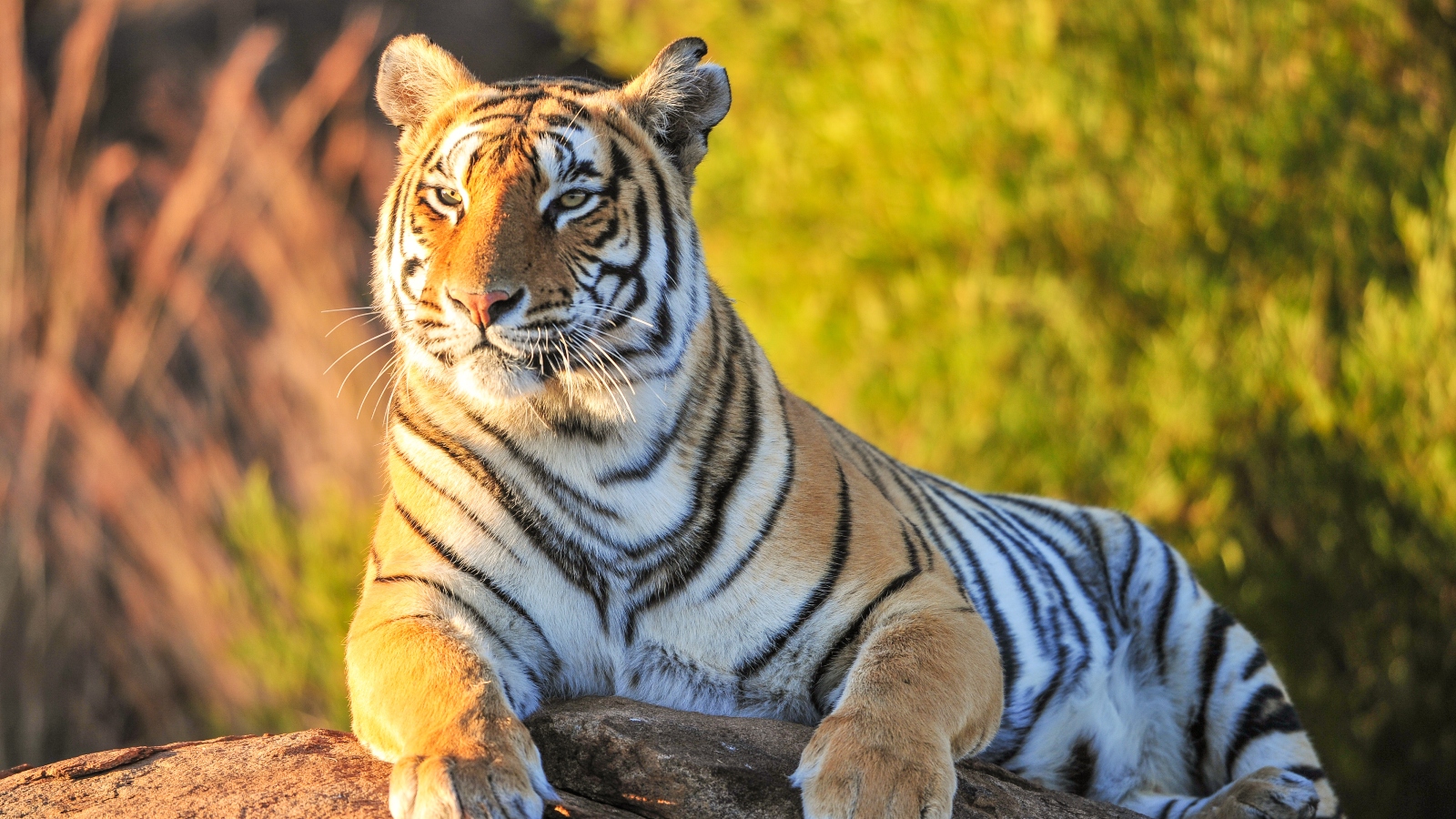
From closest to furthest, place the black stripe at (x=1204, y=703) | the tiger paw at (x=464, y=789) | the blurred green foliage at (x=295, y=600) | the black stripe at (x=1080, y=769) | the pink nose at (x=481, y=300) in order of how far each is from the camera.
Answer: the tiger paw at (x=464, y=789), the pink nose at (x=481, y=300), the black stripe at (x=1080, y=769), the black stripe at (x=1204, y=703), the blurred green foliage at (x=295, y=600)

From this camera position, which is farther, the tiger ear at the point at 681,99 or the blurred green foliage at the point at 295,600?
the blurred green foliage at the point at 295,600

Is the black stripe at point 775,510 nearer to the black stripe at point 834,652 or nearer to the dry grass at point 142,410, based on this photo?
the black stripe at point 834,652

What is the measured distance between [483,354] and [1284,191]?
407 cm

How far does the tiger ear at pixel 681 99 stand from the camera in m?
2.47

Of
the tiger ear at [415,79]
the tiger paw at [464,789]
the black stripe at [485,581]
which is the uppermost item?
the tiger ear at [415,79]

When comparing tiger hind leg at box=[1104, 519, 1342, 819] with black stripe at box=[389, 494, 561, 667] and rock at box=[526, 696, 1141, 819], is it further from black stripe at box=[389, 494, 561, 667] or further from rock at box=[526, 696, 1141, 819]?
black stripe at box=[389, 494, 561, 667]

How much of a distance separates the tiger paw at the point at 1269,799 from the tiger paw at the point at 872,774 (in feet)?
3.10

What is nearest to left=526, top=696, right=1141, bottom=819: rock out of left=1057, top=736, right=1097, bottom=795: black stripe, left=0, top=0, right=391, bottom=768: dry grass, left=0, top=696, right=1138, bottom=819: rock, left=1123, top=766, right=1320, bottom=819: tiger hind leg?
left=0, top=696, right=1138, bottom=819: rock

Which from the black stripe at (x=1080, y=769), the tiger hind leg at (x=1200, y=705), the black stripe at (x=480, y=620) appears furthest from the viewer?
the tiger hind leg at (x=1200, y=705)

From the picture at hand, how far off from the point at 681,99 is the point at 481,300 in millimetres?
792

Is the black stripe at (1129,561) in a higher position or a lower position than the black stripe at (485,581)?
higher

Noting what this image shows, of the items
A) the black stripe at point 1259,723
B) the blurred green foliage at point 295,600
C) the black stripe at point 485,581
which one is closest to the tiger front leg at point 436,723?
the black stripe at point 485,581

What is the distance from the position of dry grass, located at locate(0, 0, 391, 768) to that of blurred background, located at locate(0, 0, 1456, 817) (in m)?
0.02

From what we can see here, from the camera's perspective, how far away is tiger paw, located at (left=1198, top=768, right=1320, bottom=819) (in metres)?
Result: 2.47
